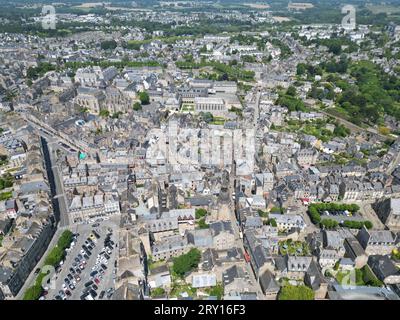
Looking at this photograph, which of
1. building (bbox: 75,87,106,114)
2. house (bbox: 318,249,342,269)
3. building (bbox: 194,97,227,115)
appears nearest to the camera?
house (bbox: 318,249,342,269)

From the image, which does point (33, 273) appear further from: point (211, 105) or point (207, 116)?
point (211, 105)

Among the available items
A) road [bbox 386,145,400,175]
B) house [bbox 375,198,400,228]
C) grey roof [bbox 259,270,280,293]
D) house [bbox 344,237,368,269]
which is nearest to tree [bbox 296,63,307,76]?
road [bbox 386,145,400,175]

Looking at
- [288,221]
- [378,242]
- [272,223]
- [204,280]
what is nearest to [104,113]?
[272,223]

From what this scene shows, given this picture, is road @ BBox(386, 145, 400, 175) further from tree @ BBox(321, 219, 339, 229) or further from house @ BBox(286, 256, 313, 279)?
house @ BBox(286, 256, 313, 279)

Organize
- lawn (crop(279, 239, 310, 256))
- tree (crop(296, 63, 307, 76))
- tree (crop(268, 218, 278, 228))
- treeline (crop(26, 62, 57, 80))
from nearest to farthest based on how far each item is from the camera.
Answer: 1. lawn (crop(279, 239, 310, 256))
2. tree (crop(268, 218, 278, 228))
3. treeline (crop(26, 62, 57, 80))
4. tree (crop(296, 63, 307, 76))

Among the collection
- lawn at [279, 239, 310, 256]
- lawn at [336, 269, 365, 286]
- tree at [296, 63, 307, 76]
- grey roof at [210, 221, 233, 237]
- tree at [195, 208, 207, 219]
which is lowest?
lawn at [336, 269, 365, 286]

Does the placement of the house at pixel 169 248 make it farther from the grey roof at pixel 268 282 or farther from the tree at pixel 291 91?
the tree at pixel 291 91

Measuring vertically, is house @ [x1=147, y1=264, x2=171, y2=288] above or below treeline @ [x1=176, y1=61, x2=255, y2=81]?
below
